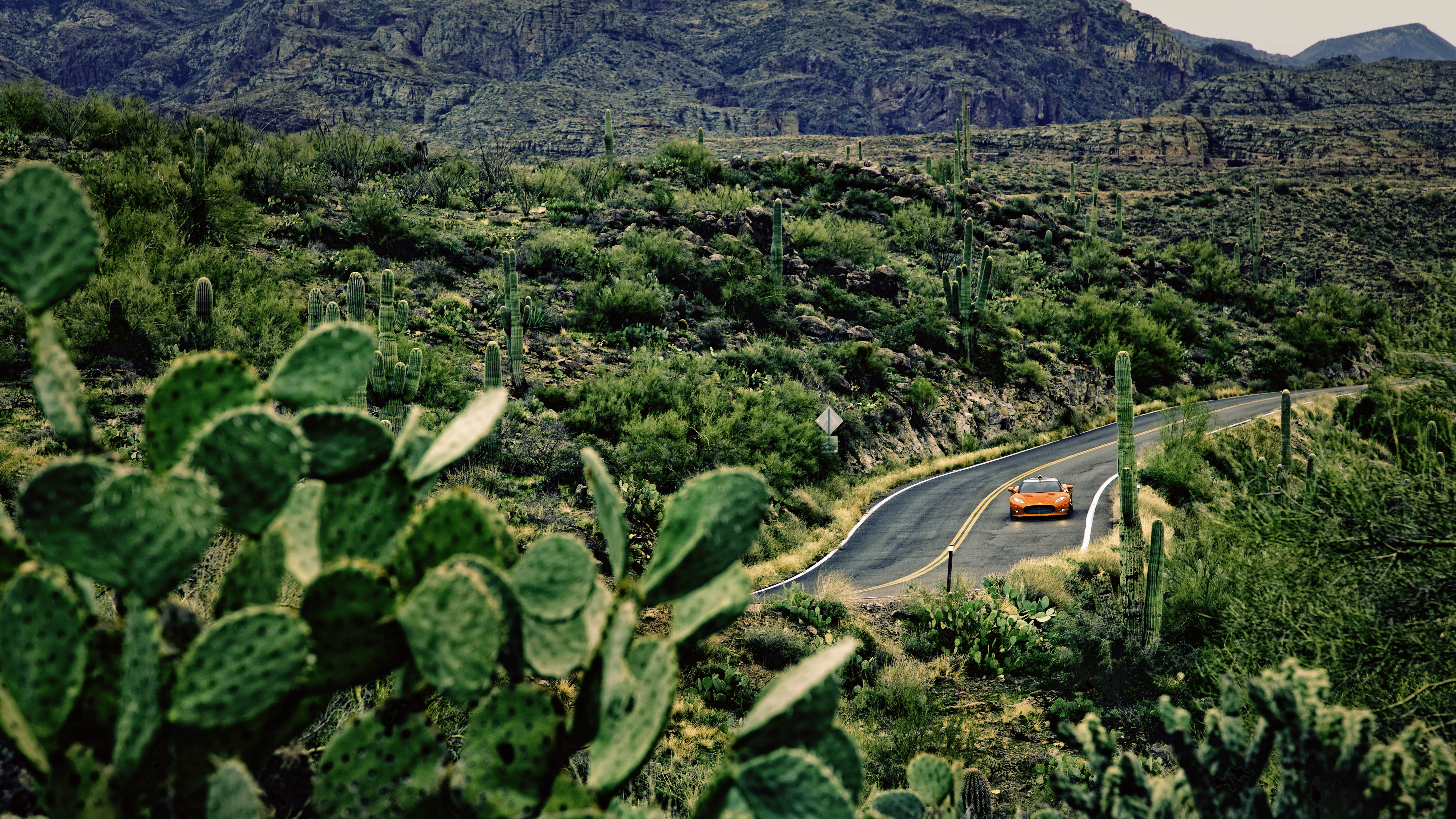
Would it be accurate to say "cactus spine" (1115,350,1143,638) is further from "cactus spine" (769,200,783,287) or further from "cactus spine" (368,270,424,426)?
"cactus spine" (769,200,783,287)

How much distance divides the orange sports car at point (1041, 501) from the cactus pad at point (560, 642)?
19546 mm

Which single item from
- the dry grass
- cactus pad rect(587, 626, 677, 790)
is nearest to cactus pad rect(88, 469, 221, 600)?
cactus pad rect(587, 626, 677, 790)

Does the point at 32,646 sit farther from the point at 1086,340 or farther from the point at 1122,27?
the point at 1122,27

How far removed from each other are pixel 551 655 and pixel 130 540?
0.71 m

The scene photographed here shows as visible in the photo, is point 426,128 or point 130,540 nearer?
point 130,540

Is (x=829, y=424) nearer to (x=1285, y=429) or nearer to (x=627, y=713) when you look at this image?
(x=1285, y=429)

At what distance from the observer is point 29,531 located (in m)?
1.23

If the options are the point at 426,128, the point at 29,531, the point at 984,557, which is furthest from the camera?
the point at 426,128

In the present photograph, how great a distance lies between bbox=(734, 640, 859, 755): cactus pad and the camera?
1480mm

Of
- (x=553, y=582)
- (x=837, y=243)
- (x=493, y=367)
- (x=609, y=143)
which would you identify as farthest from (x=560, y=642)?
(x=609, y=143)

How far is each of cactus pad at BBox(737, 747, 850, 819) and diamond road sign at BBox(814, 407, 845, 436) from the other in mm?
18706

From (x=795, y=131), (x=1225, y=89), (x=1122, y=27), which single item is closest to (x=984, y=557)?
(x=1225, y=89)

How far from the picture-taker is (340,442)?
1.52m

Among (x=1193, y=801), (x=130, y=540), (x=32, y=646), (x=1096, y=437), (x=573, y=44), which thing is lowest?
(x=1096, y=437)
